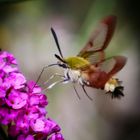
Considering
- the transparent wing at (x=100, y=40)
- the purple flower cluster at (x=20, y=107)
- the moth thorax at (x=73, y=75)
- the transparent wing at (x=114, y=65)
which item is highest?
the transparent wing at (x=100, y=40)

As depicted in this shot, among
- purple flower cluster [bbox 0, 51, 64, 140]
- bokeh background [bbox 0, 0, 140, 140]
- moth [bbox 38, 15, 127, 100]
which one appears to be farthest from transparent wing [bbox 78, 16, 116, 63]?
bokeh background [bbox 0, 0, 140, 140]

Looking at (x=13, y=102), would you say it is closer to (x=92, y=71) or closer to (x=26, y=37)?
(x=92, y=71)

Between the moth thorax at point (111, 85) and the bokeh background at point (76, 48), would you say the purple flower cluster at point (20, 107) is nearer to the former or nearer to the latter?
the moth thorax at point (111, 85)

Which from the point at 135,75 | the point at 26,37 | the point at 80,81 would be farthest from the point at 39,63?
the point at 80,81

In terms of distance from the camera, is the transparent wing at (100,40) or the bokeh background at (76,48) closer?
the transparent wing at (100,40)

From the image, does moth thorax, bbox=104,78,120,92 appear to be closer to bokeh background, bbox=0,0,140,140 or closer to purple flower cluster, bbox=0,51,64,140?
purple flower cluster, bbox=0,51,64,140

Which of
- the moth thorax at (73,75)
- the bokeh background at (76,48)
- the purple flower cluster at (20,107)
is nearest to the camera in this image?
the purple flower cluster at (20,107)

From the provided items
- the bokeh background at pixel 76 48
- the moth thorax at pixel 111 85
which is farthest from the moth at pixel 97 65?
the bokeh background at pixel 76 48
